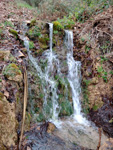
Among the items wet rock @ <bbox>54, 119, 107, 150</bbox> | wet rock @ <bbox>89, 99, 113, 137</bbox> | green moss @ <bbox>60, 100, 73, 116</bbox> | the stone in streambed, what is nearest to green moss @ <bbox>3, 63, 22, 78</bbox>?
the stone in streambed

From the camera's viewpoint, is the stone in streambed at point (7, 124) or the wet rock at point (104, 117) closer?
the stone in streambed at point (7, 124)

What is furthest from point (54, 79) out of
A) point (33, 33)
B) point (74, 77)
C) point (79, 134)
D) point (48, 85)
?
point (33, 33)

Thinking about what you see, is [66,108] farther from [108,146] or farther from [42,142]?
[108,146]

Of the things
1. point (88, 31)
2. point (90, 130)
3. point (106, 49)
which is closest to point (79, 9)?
point (88, 31)

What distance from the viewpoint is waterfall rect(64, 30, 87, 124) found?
5.20m

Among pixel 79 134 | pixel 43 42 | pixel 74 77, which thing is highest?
pixel 43 42

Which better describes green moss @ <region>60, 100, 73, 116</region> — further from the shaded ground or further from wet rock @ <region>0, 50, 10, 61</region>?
wet rock @ <region>0, 50, 10, 61</region>

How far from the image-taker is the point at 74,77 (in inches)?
229

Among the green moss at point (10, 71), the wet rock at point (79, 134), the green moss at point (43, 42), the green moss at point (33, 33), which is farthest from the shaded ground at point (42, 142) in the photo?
the green moss at point (33, 33)

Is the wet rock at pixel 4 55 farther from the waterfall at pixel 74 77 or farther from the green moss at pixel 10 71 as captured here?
the waterfall at pixel 74 77

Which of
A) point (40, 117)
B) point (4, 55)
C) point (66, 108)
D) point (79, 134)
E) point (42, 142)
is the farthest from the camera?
point (66, 108)

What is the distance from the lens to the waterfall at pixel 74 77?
Answer: 205 inches

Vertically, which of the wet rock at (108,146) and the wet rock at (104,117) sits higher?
the wet rock at (108,146)

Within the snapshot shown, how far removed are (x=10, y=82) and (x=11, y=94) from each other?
355 mm
